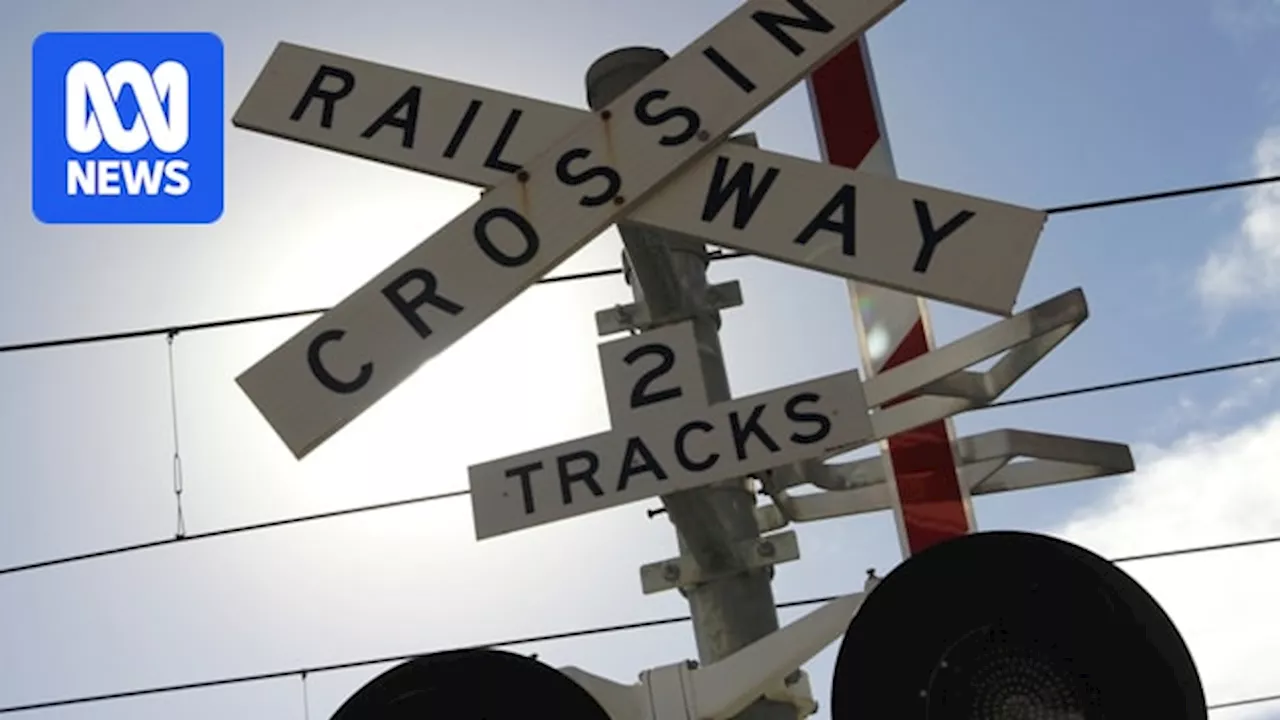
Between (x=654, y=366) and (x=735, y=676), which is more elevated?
(x=654, y=366)

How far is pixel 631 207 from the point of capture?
183 cm

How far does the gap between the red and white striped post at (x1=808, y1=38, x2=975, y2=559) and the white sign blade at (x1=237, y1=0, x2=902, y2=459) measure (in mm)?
593

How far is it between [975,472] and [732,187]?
33.5 inches

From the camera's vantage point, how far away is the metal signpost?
1676mm

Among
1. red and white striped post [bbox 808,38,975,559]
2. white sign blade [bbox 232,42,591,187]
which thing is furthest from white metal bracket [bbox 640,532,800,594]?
white sign blade [bbox 232,42,591,187]

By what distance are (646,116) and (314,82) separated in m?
0.54

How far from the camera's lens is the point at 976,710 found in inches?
62.5

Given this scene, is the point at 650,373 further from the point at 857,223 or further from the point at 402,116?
the point at 402,116

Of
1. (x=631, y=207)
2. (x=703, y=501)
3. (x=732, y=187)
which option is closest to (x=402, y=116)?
(x=631, y=207)

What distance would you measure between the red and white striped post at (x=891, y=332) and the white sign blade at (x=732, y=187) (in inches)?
23.0

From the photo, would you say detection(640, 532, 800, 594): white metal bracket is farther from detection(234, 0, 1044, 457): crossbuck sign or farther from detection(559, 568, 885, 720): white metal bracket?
detection(234, 0, 1044, 457): crossbuck sign

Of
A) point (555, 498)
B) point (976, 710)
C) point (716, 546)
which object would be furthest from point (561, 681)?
point (716, 546)

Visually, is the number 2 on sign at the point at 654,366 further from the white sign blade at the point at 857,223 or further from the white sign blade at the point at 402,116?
the white sign blade at the point at 402,116

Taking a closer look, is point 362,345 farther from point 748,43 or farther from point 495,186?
point 748,43
